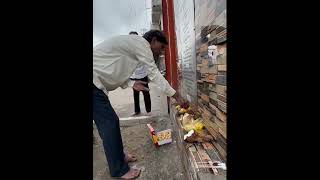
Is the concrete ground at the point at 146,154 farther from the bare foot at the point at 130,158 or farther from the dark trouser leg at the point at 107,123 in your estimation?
the dark trouser leg at the point at 107,123

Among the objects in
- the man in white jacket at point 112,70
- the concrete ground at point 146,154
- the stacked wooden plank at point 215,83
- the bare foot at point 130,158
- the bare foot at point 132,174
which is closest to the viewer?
the stacked wooden plank at point 215,83

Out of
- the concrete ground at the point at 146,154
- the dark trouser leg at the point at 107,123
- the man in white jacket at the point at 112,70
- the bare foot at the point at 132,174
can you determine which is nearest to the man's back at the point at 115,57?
the man in white jacket at the point at 112,70

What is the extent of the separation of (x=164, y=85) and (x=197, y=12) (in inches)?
34.4

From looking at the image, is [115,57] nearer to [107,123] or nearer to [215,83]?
[107,123]

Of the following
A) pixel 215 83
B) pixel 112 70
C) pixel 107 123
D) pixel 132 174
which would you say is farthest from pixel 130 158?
pixel 215 83

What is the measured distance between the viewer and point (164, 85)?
268 cm

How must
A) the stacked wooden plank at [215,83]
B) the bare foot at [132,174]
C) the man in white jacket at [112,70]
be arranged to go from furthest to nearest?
the bare foot at [132,174] < the man in white jacket at [112,70] < the stacked wooden plank at [215,83]

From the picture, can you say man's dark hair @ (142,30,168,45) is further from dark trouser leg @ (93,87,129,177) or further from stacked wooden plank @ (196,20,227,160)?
dark trouser leg @ (93,87,129,177)

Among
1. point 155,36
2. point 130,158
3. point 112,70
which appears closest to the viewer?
point 112,70

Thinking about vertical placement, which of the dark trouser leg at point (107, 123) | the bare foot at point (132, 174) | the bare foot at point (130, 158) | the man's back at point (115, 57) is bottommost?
the bare foot at point (132, 174)

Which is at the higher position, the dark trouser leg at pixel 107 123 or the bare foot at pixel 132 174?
the dark trouser leg at pixel 107 123

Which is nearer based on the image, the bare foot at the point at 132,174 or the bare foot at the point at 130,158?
the bare foot at the point at 132,174
